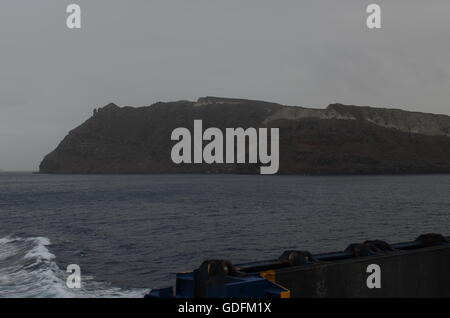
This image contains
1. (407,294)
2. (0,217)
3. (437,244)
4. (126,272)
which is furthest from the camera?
(0,217)

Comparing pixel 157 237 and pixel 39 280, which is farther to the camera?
pixel 157 237

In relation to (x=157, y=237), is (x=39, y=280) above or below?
above

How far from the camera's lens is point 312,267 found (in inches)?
350

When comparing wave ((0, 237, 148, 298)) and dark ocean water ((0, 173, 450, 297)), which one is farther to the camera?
dark ocean water ((0, 173, 450, 297))

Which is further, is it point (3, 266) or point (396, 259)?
point (3, 266)

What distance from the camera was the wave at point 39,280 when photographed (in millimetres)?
18469

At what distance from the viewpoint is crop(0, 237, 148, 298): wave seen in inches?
727

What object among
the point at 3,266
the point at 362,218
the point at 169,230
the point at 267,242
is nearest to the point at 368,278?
the point at 3,266

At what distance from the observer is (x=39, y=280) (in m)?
20.6

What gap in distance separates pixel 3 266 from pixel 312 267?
821 inches

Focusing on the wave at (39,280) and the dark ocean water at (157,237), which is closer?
the wave at (39,280)

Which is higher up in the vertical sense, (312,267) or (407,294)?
(312,267)

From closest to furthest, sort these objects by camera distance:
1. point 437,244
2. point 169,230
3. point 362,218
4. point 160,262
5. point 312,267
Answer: point 312,267
point 437,244
point 160,262
point 169,230
point 362,218

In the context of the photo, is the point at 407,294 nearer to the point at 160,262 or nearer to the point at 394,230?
the point at 160,262
